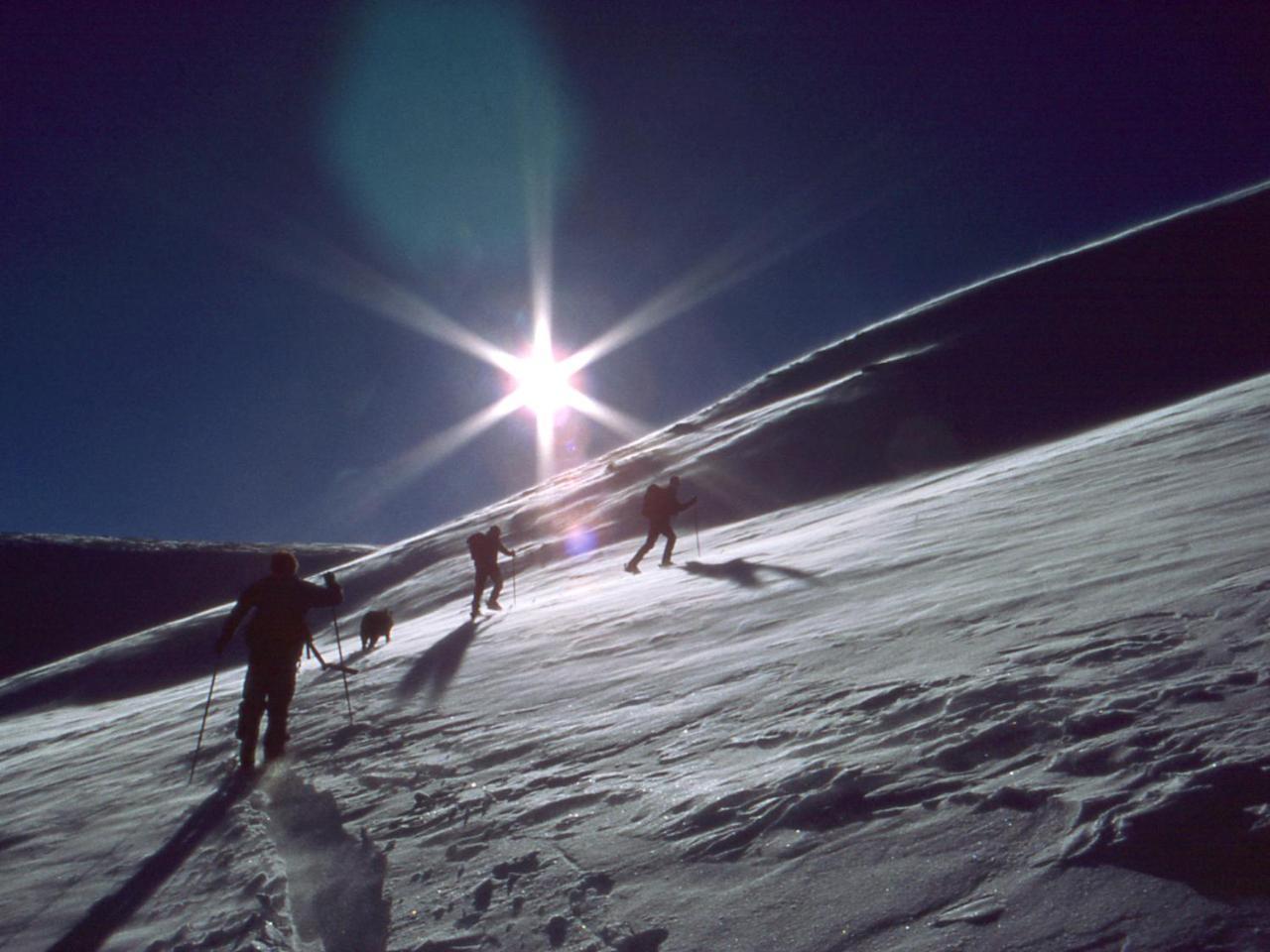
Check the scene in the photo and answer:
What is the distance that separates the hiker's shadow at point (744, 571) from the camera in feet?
34.0

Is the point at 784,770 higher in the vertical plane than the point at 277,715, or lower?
lower

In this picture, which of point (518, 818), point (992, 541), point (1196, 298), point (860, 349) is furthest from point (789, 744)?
point (860, 349)

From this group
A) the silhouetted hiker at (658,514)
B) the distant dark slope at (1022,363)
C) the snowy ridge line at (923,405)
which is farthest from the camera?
the distant dark slope at (1022,363)

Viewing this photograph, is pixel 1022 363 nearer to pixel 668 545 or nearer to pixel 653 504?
pixel 653 504

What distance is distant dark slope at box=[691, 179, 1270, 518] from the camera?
1041 inches

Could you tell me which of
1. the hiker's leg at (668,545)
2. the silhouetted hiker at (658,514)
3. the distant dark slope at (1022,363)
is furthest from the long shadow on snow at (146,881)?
the distant dark slope at (1022,363)

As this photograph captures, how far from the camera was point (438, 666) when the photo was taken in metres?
10.1

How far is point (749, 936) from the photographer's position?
289 centimetres

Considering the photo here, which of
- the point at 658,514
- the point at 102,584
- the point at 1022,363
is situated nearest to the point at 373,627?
the point at 658,514

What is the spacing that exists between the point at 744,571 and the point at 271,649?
6909 mm

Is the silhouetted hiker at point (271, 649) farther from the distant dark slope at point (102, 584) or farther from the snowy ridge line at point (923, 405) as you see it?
the distant dark slope at point (102, 584)

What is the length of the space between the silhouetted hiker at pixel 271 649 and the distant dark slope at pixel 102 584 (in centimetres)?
7470

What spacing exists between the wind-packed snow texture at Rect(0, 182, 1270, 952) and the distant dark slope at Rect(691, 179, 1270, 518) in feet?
46.7

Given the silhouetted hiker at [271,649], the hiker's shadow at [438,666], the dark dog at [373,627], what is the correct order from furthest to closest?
1. the dark dog at [373,627]
2. the hiker's shadow at [438,666]
3. the silhouetted hiker at [271,649]
